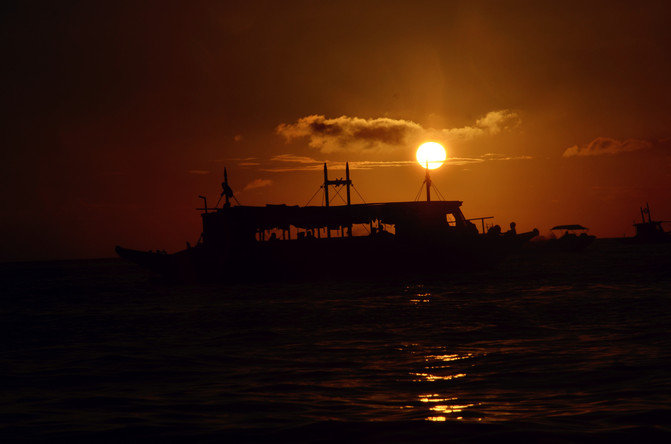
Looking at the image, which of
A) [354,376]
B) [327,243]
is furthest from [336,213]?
[354,376]

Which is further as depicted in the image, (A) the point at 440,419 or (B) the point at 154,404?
(B) the point at 154,404

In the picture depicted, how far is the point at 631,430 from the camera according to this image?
8938mm

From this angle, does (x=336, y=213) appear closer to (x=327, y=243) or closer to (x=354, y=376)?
(x=327, y=243)

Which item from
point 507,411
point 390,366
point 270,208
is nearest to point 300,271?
point 270,208

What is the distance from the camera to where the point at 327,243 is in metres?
56.9

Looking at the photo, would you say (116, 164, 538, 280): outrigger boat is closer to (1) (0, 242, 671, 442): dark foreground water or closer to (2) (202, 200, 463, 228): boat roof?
(2) (202, 200, 463, 228): boat roof

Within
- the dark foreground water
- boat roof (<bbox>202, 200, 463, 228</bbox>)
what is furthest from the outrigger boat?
the dark foreground water

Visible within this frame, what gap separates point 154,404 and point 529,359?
843cm

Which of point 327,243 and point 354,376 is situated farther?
point 327,243

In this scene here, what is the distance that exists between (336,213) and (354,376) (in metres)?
44.9

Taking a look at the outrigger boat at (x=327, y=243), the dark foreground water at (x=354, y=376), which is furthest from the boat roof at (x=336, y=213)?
the dark foreground water at (x=354, y=376)

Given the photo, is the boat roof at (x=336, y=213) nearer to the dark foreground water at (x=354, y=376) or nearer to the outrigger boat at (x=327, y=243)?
the outrigger boat at (x=327, y=243)

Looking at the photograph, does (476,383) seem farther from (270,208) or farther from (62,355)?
(270,208)

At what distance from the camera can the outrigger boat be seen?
56.2 meters
